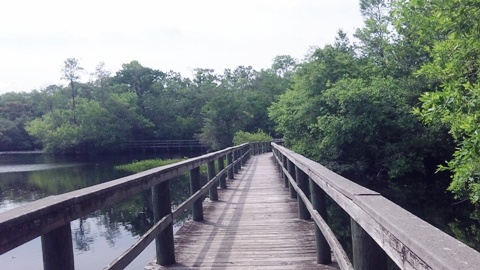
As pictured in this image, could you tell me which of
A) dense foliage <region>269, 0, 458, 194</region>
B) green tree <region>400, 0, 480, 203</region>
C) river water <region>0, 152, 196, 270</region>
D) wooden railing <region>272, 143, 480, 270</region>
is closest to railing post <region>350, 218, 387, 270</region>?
wooden railing <region>272, 143, 480, 270</region>

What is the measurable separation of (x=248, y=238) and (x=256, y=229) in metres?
0.52

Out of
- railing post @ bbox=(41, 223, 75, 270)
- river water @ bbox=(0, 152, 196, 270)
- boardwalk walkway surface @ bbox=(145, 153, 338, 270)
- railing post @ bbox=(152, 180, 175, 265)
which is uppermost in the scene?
railing post @ bbox=(41, 223, 75, 270)

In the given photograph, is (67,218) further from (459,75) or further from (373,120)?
(373,120)

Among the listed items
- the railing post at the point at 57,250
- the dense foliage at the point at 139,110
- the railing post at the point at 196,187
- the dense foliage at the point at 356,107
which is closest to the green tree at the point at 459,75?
the dense foliage at the point at 356,107

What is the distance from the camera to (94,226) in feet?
57.4

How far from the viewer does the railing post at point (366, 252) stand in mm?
2039

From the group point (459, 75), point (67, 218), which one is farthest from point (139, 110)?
point (67, 218)

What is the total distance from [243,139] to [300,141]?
1968 cm

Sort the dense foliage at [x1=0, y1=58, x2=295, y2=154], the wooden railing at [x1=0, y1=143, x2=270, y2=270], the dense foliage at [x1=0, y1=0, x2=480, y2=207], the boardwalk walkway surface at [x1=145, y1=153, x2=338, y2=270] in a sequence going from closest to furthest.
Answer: the wooden railing at [x1=0, y1=143, x2=270, y2=270] → the boardwalk walkway surface at [x1=145, y1=153, x2=338, y2=270] → the dense foliage at [x1=0, y1=0, x2=480, y2=207] → the dense foliage at [x1=0, y1=58, x2=295, y2=154]

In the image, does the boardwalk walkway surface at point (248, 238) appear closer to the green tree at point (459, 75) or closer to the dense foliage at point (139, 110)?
the green tree at point (459, 75)

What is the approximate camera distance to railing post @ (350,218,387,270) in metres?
2.04

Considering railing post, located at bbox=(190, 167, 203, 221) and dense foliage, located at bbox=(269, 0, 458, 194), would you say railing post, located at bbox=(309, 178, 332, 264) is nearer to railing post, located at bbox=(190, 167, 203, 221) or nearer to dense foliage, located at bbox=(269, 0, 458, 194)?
railing post, located at bbox=(190, 167, 203, 221)

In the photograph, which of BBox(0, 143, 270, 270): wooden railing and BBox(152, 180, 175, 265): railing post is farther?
BBox(152, 180, 175, 265): railing post

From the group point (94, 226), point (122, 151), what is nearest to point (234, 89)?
point (122, 151)
